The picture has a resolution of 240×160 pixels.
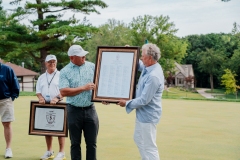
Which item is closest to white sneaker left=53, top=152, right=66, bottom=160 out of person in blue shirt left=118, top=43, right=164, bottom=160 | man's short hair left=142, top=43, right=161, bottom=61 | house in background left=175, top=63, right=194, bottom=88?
person in blue shirt left=118, top=43, right=164, bottom=160

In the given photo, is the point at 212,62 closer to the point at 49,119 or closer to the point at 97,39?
the point at 97,39

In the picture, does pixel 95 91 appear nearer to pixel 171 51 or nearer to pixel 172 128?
pixel 172 128

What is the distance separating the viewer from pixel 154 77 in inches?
171

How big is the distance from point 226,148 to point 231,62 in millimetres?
52458

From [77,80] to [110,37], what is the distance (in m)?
52.0

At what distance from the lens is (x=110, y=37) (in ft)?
186

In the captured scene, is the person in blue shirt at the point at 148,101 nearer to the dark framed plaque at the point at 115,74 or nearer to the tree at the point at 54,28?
the dark framed plaque at the point at 115,74

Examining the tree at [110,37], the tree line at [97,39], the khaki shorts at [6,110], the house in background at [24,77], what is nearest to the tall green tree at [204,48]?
the tree line at [97,39]

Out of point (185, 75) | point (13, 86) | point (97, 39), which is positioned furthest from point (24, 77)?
point (13, 86)

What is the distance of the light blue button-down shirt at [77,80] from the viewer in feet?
16.0

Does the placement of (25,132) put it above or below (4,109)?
below

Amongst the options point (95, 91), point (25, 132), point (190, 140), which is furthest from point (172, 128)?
point (95, 91)

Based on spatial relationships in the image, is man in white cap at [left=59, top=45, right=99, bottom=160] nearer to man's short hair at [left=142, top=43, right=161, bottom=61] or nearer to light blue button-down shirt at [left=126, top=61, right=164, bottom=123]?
light blue button-down shirt at [left=126, top=61, right=164, bottom=123]

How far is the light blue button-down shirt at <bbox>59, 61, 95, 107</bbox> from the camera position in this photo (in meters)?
4.89
